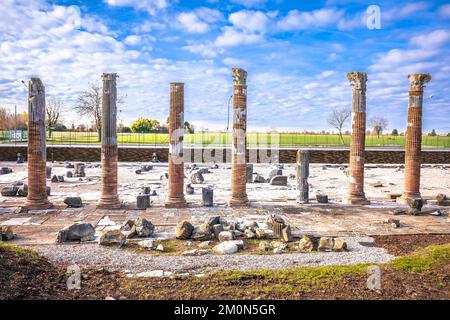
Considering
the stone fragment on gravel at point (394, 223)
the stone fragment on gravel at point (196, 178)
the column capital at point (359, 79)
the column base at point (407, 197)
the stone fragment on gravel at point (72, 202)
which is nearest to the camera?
the stone fragment on gravel at point (394, 223)

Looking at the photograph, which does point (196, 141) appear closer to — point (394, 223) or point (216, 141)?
point (216, 141)

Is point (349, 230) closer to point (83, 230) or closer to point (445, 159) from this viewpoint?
point (83, 230)

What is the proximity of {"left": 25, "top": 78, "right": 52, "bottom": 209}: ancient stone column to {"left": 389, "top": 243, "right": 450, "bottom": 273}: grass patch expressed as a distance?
452 inches

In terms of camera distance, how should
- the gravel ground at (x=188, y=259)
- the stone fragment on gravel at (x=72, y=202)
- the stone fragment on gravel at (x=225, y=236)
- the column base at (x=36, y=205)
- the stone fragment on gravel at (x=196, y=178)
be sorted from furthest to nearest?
the stone fragment on gravel at (x=196, y=178), the stone fragment on gravel at (x=72, y=202), the column base at (x=36, y=205), the stone fragment on gravel at (x=225, y=236), the gravel ground at (x=188, y=259)

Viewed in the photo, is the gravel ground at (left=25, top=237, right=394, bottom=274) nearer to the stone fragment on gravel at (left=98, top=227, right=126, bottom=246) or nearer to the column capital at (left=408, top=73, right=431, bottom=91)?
the stone fragment on gravel at (left=98, top=227, right=126, bottom=246)

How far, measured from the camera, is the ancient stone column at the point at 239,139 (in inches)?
579

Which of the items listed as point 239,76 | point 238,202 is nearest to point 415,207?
point 238,202

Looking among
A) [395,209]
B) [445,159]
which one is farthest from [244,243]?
[445,159]

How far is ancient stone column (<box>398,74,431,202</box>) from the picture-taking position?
51.2 feet

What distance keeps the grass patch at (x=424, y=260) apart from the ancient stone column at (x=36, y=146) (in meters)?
11.5

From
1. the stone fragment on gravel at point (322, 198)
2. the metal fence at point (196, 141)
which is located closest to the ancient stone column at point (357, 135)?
the stone fragment on gravel at point (322, 198)

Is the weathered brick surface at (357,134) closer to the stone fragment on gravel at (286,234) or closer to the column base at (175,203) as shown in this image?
the stone fragment on gravel at (286,234)

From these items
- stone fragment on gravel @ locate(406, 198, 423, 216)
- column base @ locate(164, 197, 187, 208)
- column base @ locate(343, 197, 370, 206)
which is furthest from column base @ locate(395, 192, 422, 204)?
column base @ locate(164, 197, 187, 208)

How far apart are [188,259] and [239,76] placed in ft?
27.0
